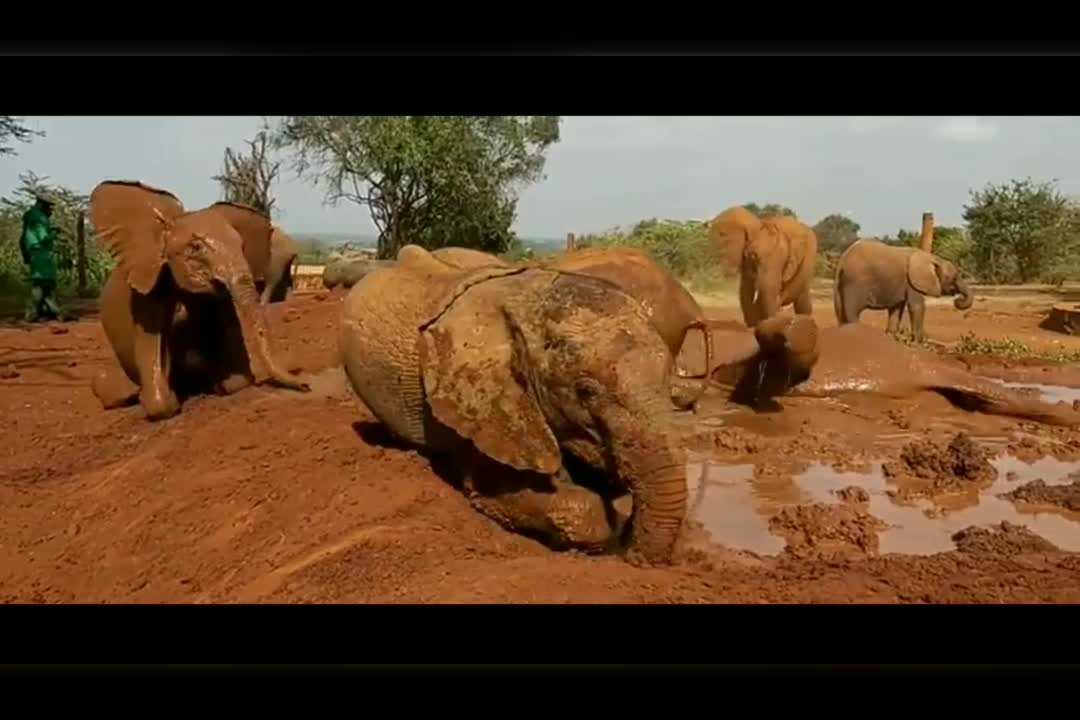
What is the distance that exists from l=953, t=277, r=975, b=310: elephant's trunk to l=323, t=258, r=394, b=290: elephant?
1670mm

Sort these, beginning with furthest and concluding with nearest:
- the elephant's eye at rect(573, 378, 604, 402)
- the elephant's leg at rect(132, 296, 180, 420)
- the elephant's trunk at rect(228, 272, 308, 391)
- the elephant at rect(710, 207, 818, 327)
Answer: the elephant's leg at rect(132, 296, 180, 420) < the elephant's trunk at rect(228, 272, 308, 391) < the elephant at rect(710, 207, 818, 327) < the elephant's eye at rect(573, 378, 604, 402)

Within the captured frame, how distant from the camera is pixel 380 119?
9.63 feet

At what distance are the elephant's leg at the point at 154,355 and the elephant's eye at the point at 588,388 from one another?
1534mm

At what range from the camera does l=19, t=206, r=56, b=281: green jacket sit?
10.1ft

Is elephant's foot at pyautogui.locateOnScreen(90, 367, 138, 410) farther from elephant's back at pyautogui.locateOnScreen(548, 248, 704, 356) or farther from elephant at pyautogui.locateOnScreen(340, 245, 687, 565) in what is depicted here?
elephant's back at pyautogui.locateOnScreen(548, 248, 704, 356)

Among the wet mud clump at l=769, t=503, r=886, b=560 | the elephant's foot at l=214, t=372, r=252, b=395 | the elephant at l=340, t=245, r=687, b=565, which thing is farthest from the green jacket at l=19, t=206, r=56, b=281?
the wet mud clump at l=769, t=503, r=886, b=560

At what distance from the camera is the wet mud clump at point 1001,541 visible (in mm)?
2971

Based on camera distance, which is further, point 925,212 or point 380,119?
point 925,212

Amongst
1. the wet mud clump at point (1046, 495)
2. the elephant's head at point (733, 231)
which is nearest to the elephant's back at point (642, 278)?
the elephant's head at point (733, 231)

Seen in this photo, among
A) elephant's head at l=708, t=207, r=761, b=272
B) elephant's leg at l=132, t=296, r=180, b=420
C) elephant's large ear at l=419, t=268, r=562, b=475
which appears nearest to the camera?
elephant's large ear at l=419, t=268, r=562, b=475
